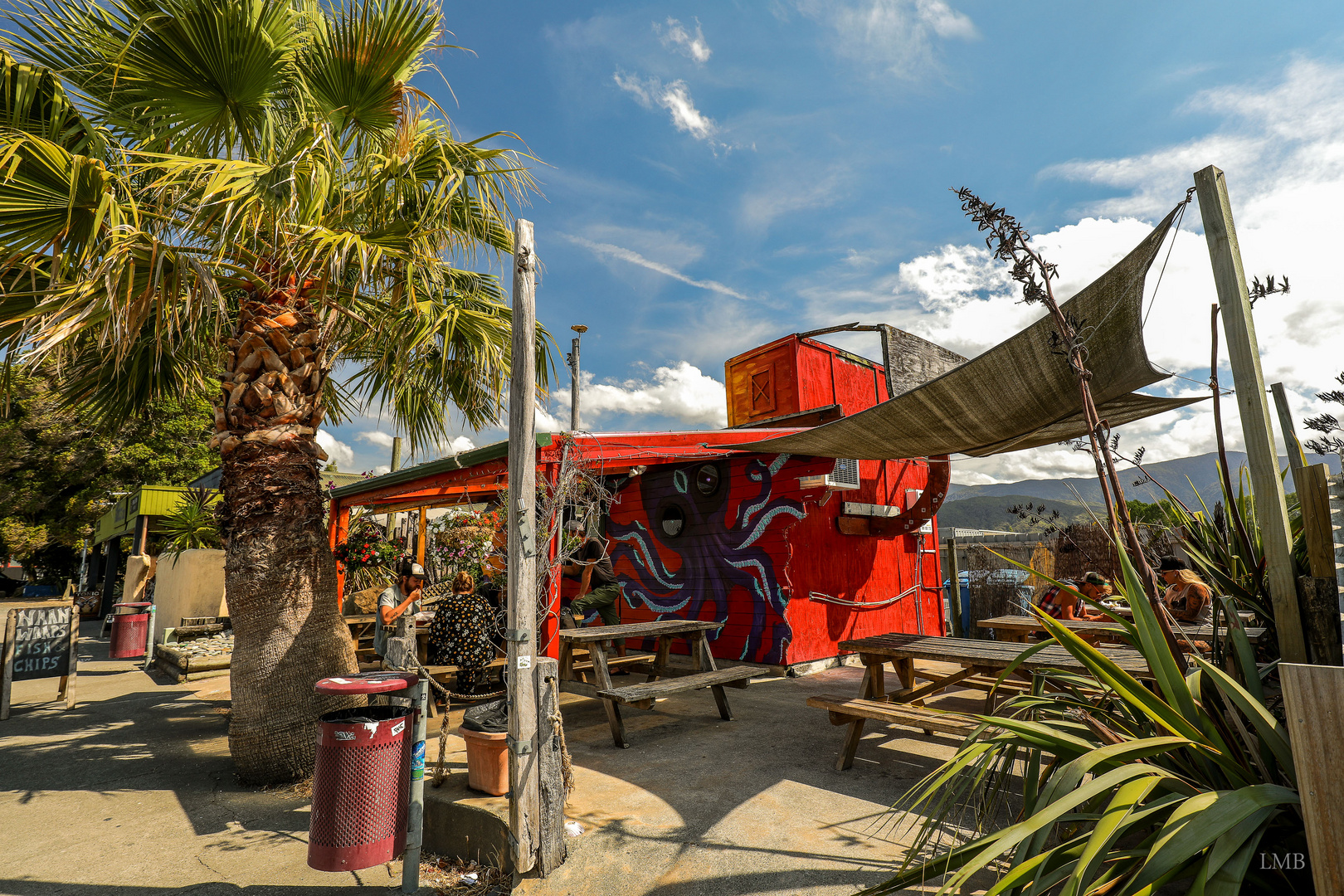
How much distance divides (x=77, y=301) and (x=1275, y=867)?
5913 millimetres

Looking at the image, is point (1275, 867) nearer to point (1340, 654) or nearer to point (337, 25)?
point (1340, 654)

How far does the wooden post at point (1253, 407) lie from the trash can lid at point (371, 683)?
12.6 feet

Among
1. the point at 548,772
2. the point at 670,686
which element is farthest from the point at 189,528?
the point at 548,772

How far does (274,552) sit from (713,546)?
17.1 ft

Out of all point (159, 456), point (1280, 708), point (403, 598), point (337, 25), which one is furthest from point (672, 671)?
point (159, 456)

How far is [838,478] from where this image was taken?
8508mm

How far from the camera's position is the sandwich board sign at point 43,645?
7.44m

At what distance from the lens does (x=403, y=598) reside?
6879 mm

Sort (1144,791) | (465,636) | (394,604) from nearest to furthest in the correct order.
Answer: (1144,791) < (394,604) < (465,636)

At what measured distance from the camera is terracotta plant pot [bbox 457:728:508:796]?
12.6 feet

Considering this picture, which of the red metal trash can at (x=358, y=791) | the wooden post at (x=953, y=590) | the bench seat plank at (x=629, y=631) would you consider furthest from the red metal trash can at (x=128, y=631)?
the wooden post at (x=953, y=590)

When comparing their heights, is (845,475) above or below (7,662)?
above

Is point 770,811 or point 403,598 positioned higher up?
point 403,598

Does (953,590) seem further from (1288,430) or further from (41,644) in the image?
(41,644)
